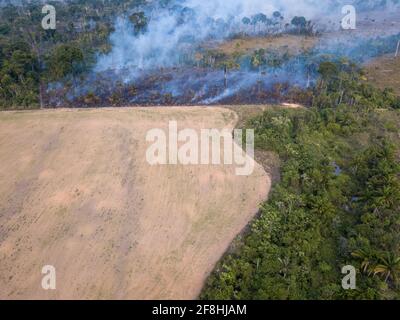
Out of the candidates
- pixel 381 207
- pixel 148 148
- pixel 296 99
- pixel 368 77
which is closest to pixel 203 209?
pixel 148 148

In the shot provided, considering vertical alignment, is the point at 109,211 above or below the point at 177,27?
below

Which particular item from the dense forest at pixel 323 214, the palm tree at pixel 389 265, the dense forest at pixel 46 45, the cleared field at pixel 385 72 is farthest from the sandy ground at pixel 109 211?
the cleared field at pixel 385 72

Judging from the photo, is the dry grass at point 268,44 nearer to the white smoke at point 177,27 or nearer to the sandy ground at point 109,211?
the white smoke at point 177,27

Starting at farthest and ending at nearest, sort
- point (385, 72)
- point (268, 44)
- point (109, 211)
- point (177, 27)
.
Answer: point (177, 27) < point (268, 44) < point (385, 72) < point (109, 211)

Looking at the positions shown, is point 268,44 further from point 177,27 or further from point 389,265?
point 389,265

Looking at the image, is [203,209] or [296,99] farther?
[296,99]

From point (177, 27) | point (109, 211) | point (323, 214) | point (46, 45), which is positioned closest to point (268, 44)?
Answer: point (177, 27)
